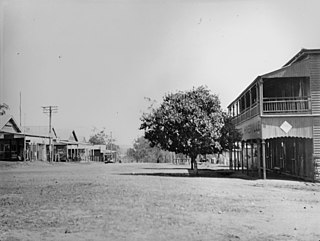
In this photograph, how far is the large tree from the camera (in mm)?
18531

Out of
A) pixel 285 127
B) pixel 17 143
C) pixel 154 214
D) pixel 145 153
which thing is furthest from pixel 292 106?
pixel 145 153

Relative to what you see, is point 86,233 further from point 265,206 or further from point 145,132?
point 145,132

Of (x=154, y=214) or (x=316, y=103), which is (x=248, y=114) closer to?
(x=316, y=103)

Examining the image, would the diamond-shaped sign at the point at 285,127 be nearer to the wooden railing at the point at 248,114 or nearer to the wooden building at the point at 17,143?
the wooden railing at the point at 248,114

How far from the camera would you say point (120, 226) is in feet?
23.9

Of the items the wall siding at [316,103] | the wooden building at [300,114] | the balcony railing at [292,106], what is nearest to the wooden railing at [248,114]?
the wooden building at [300,114]

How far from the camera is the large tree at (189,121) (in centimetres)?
1853

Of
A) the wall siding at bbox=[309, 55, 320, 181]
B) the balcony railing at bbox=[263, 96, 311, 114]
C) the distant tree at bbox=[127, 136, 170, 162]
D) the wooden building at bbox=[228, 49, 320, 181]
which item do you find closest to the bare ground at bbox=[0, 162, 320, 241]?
the wall siding at bbox=[309, 55, 320, 181]

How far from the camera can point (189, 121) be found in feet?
60.9

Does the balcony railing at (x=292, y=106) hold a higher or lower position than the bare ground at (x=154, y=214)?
higher

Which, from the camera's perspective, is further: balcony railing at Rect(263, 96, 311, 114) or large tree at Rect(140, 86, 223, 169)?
large tree at Rect(140, 86, 223, 169)

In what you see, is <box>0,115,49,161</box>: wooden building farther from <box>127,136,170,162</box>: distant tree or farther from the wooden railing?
<box>127,136,170,162</box>: distant tree

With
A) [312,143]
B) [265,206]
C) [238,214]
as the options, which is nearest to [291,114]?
[312,143]

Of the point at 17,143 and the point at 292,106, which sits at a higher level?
the point at 292,106
